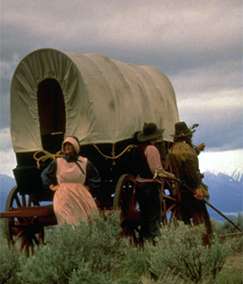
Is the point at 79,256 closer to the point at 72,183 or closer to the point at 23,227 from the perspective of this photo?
the point at 72,183

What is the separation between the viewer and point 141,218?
38.2ft

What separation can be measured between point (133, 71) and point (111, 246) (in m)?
5.27

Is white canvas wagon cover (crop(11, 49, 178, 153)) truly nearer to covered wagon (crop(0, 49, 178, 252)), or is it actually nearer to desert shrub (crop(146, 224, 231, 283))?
covered wagon (crop(0, 49, 178, 252))

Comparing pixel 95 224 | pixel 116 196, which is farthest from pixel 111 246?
pixel 116 196

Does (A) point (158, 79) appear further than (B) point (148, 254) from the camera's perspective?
Yes

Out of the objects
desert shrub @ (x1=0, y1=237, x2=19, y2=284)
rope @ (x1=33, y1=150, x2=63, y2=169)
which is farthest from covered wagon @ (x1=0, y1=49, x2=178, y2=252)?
desert shrub @ (x1=0, y1=237, x2=19, y2=284)

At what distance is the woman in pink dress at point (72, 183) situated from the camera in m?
9.44

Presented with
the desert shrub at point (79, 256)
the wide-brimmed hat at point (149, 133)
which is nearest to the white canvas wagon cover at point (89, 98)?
the wide-brimmed hat at point (149, 133)

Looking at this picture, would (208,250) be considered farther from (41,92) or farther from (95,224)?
(41,92)

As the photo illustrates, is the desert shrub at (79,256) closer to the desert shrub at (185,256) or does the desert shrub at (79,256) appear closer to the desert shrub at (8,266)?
the desert shrub at (185,256)

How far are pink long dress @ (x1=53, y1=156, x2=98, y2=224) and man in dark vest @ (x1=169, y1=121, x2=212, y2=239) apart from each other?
7.82ft

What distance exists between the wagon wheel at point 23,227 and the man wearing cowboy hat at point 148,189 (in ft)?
5.41

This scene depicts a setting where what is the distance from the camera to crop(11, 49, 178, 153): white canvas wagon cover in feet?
35.9

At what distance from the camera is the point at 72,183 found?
9.66m
